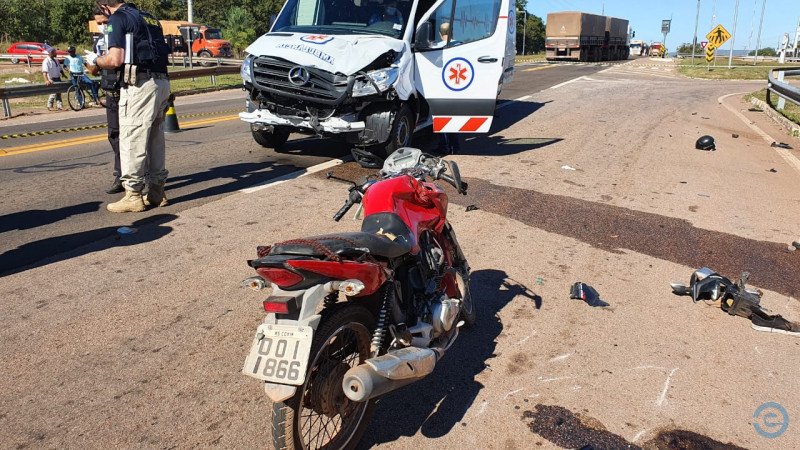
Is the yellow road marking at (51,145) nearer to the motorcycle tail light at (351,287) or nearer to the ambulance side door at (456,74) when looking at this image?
the ambulance side door at (456,74)

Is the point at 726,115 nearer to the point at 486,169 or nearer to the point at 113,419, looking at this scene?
the point at 486,169

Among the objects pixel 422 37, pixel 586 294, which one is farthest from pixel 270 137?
pixel 586 294

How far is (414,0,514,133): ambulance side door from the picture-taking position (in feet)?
29.6

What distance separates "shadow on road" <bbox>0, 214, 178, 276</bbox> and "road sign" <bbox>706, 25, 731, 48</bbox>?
37971 mm

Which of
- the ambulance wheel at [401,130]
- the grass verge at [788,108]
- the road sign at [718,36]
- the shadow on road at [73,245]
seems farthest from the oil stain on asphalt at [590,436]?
the road sign at [718,36]

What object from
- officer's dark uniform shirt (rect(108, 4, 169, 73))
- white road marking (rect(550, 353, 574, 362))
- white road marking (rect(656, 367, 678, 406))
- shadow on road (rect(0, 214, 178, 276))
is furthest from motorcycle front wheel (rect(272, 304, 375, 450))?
officer's dark uniform shirt (rect(108, 4, 169, 73))

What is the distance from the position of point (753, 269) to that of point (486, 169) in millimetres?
4056

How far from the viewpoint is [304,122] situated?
26.5 feet

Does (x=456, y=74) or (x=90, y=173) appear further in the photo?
(x=456, y=74)

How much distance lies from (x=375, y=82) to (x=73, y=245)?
4007 mm

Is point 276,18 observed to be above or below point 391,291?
above

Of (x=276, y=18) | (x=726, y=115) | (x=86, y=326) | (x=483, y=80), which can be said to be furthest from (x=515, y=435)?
(x=726, y=115)

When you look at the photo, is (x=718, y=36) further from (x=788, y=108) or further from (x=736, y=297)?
(x=736, y=297)

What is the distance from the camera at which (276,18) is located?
31.7ft
